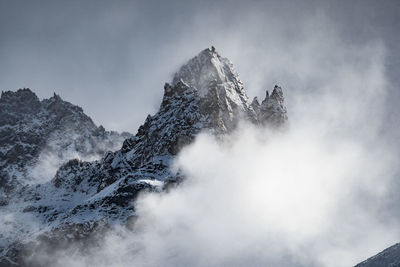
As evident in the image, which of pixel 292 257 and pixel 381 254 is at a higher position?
pixel 292 257

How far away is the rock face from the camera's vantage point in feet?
512

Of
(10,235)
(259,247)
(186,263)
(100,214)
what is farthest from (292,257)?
(10,235)

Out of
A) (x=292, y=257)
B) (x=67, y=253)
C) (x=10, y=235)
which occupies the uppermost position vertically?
(x=10, y=235)

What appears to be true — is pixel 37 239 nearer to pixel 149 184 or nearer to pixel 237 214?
pixel 149 184

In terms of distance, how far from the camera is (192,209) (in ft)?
618

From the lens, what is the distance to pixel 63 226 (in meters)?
166

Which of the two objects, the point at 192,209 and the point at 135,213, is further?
the point at 192,209

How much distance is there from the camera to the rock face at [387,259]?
156125 mm

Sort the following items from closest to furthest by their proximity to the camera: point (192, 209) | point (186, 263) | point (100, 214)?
1. point (186, 263)
2. point (100, 214)
3. point (192, 209)

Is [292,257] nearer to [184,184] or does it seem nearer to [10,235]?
[184,184]

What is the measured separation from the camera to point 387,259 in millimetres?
160250

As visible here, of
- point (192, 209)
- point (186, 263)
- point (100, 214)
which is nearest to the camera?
point (186, 263)

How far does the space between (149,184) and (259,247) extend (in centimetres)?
4378

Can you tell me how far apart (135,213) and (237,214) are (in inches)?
1743
